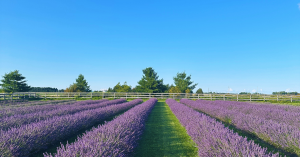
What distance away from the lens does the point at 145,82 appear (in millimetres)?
39438

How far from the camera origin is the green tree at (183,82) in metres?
44.7

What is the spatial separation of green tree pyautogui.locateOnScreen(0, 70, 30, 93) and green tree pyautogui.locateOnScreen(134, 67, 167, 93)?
2977 centimetres

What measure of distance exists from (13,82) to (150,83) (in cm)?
3401

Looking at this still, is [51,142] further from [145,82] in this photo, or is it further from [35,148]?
[145,82]

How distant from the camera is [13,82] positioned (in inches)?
1513

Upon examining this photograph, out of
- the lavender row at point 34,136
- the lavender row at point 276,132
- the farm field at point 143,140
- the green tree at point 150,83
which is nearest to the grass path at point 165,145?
the farm field at point 143,140

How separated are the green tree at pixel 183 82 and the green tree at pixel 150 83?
622cm

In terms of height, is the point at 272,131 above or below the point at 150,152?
→ above

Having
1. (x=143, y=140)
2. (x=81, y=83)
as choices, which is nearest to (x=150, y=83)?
(x=81, y=83)

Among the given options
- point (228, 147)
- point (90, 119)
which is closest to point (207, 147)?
point (228, 147)

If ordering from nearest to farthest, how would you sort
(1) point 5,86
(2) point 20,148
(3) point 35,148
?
(2) point 20,148 → (3) point 35,148 → (1) point 5,86

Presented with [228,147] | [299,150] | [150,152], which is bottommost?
[150,152]

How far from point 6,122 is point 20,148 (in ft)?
9.02

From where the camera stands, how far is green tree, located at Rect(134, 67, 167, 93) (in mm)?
38594
